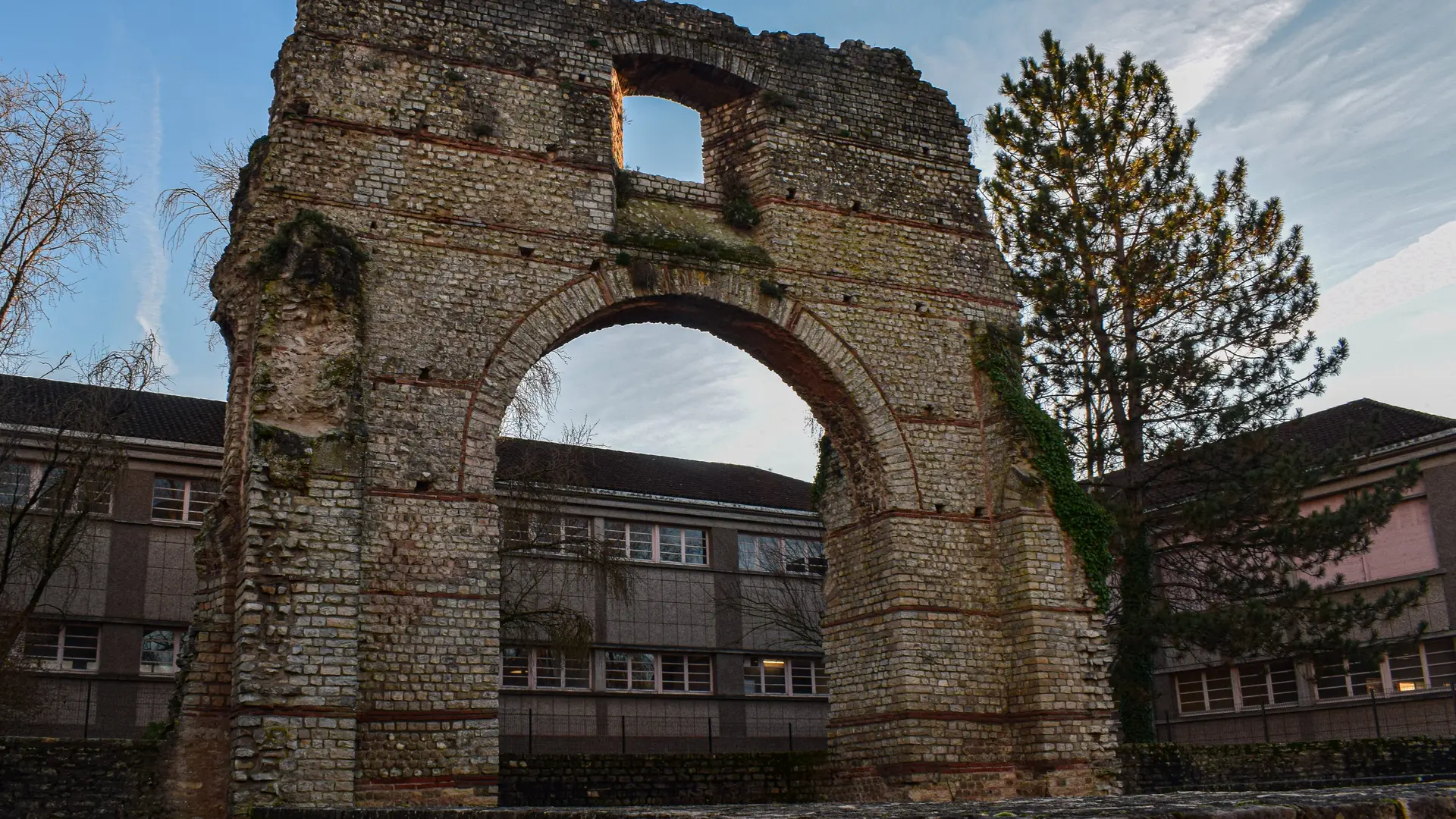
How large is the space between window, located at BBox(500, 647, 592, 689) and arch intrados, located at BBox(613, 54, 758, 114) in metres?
11.7

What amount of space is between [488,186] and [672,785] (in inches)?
290

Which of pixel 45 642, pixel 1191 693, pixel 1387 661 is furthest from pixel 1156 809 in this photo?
pixel 1191 693

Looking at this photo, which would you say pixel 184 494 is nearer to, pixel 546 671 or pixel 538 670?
pixel 538 670

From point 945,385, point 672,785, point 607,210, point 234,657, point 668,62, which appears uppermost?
point 668,62

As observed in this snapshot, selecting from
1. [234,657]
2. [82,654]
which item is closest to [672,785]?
[234,657]

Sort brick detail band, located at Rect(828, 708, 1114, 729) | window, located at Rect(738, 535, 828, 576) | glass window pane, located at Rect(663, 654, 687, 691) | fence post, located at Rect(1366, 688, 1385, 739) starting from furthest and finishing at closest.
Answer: window, located at Rect(738, 535, 828, 576)
glass window pane, located at Rect(663, 654, 687, 691)
fence post, located at Rect(1366, 688, 1385, 739)
brick detail band, located at Rect(828, 708, 1114, 729)

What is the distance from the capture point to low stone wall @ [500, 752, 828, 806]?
1484 cm

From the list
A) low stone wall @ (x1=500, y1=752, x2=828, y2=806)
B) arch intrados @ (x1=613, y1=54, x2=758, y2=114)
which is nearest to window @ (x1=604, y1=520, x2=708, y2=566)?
low stone wall @ (x1=500, y1=752, x2=828, y2=806)

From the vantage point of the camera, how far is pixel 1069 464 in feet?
52.7

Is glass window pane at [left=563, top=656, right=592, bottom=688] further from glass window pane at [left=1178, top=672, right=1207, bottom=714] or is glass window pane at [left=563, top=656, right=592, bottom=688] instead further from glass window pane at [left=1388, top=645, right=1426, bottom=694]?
glass window pane at [left=1388, top=645, right=1426, bottom=694]

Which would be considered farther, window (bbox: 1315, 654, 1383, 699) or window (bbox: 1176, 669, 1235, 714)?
window (bbox: 1176, 669, 1235, 714)

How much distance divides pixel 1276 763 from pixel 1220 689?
34.0 ft

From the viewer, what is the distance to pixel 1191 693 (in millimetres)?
27562

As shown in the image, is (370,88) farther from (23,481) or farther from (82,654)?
(82,654)
